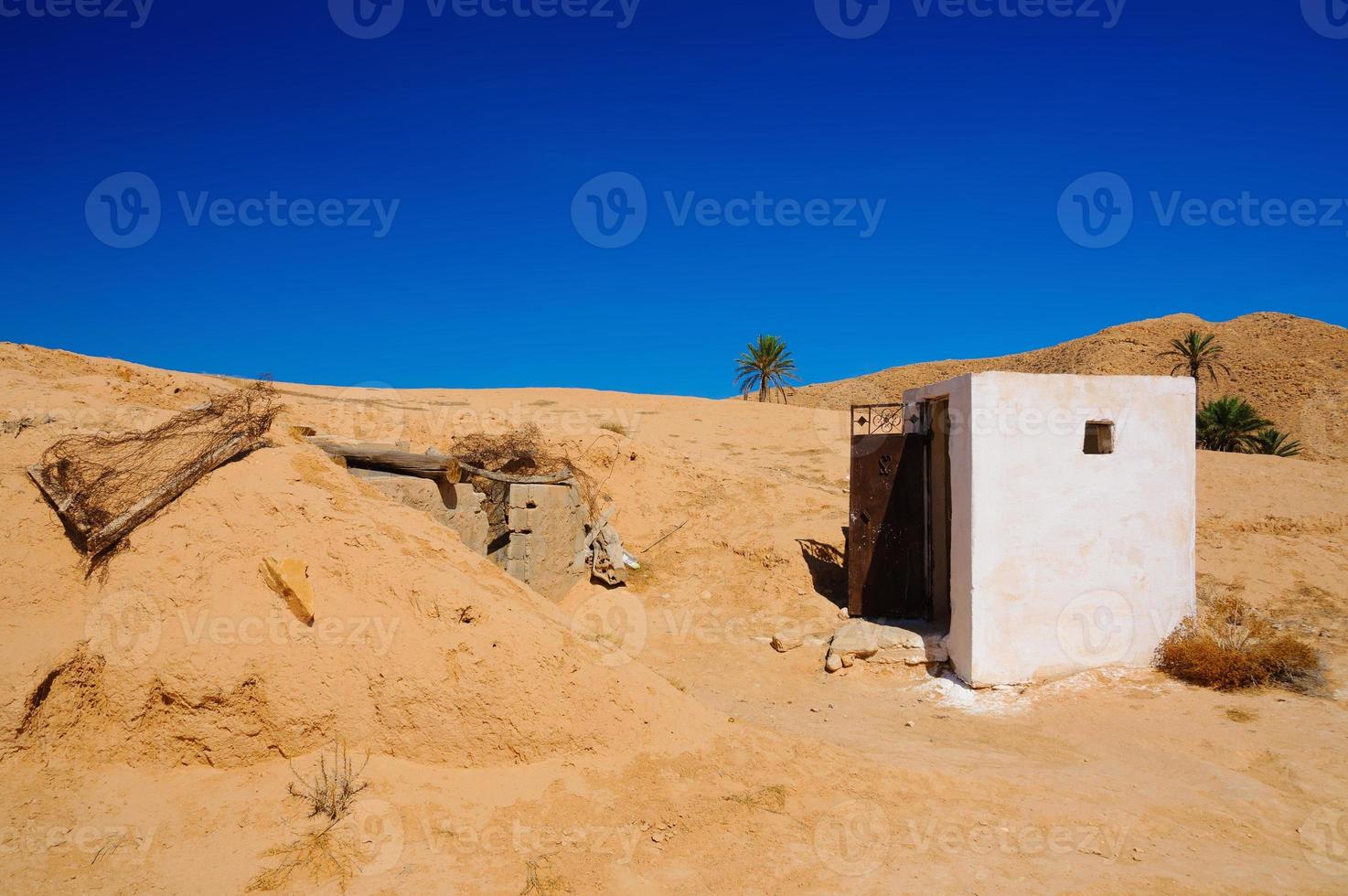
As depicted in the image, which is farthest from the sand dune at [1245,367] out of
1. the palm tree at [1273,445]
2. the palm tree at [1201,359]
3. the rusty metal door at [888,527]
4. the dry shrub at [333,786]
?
the dry shrub at [333,786]

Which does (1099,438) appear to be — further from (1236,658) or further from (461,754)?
(461,754)

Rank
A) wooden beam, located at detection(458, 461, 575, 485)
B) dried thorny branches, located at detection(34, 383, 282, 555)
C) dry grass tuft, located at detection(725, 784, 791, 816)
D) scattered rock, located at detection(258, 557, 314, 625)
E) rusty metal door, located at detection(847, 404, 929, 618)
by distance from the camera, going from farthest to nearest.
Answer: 1. wooden beam, located at detection(458, 461, 575, 485)
2. rusty metal door, located at detection(847, 404, 929, 618)
3. dry grass tuft, located at detection(725, 784, 791, 816)
4. scattered rock, located at detection(258, 557, 314, 625)
5. dried thorny branches, located at detection(34, 383, 282, 555)

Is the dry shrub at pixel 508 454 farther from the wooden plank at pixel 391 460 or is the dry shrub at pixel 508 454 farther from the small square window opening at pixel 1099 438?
the small square window opening at pixel 1099 438

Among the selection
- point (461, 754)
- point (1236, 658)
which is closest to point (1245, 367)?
point (1236, 658)

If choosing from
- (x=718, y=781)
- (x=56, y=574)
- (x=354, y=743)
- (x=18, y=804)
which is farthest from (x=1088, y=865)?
(x=56, y=574)

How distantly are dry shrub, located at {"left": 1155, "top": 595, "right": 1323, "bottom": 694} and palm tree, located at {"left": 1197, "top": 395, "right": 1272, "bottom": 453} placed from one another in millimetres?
20083

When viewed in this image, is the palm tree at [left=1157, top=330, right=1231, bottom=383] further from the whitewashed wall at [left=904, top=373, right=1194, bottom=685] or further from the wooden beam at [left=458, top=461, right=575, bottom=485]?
the wooden beam at [left=458, top=461, right=575, bottom=485]

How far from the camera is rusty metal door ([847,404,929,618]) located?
36.7ft

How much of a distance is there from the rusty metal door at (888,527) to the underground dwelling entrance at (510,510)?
14.6 ft

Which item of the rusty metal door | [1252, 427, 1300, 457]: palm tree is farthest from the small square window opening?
[1252, 427, 1300, 457]: palm tree

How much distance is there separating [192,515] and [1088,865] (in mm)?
6947

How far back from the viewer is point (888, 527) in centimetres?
1137

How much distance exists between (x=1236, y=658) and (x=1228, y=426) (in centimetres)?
2160

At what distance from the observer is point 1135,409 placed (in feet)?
32.3
